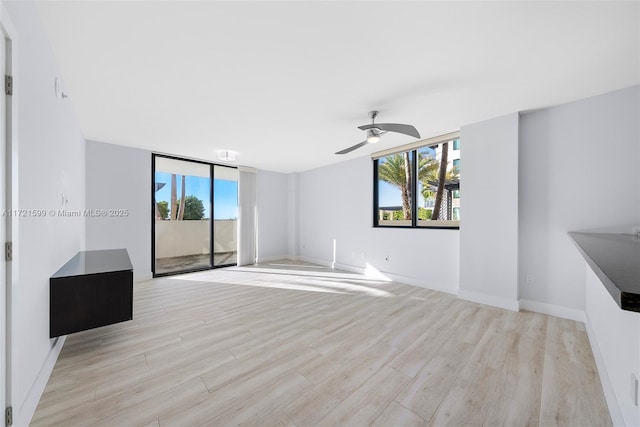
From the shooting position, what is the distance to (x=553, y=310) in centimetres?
280

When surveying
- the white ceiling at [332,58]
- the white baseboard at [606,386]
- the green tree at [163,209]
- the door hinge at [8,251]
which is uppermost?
the white ceiling at [332,58]

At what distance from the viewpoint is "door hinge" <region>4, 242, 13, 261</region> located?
1.18 m

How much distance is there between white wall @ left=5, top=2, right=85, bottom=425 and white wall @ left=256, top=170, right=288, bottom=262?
13.9ft

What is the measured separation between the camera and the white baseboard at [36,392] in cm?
127

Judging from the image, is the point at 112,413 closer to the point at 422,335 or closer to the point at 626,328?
the point at 422,335

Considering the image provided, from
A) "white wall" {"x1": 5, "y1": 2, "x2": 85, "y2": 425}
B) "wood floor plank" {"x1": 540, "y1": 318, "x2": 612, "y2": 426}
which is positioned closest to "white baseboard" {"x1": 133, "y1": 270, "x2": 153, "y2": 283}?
"white wall" {"x1": 5, "y1": 2, "x2": 85, "y2": 425}

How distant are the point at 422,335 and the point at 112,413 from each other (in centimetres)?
246

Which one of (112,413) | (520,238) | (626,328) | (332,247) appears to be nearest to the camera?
(626,328)

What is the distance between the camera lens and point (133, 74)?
7.07 feet

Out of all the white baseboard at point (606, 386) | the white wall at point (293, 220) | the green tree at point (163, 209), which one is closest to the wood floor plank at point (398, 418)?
the white baseboard at point (606, 386)

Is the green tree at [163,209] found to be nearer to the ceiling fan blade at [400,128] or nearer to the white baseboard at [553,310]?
the ceiling fan blade at [400,128]

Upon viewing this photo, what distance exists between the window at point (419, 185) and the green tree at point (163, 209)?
4641 millimetres

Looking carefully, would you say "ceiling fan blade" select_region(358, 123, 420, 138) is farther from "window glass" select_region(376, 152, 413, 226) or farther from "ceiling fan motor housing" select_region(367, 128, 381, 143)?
"window glass" select_region(376, 152, 413, 226)

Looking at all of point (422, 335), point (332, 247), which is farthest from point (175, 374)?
point (332, 247)
